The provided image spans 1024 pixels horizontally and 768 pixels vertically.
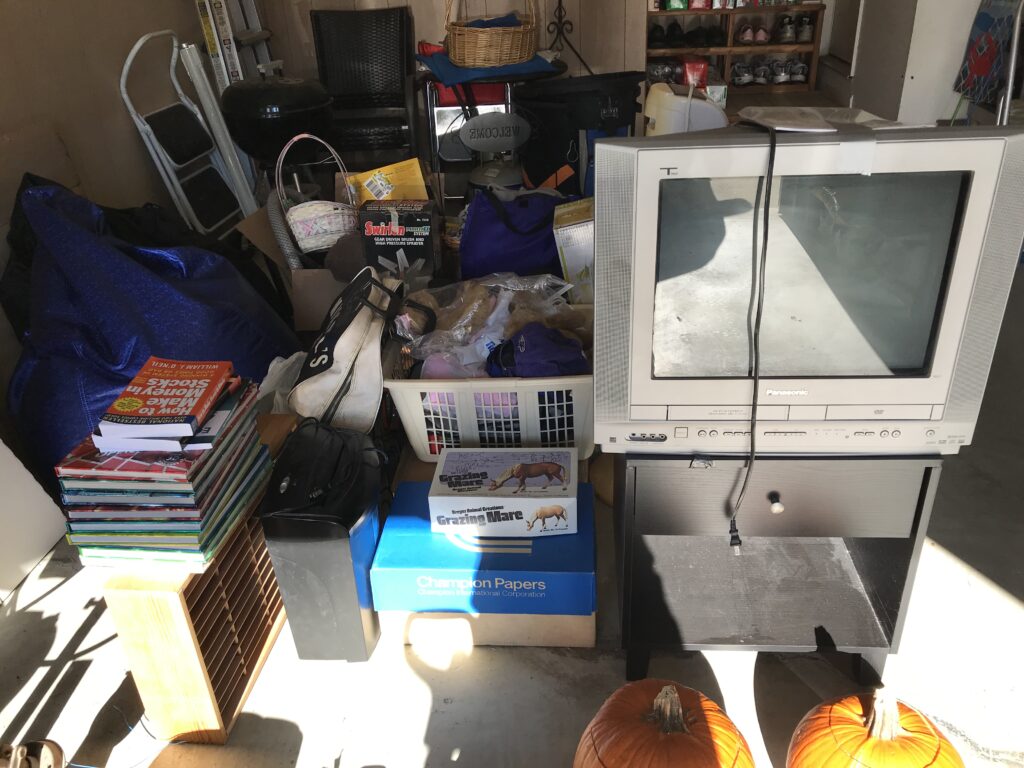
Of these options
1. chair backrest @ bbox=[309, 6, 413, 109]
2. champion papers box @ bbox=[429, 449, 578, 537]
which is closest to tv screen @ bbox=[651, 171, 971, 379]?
champion papers box @ bbox=[429, 449, 578, 537]

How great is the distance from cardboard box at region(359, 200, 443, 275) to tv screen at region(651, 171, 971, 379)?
1.33 m

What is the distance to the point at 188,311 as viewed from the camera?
211 centimetres

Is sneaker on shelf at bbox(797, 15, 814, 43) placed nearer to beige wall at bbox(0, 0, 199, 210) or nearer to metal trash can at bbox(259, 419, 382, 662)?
beige wall at bbox(0, 0, 199, 210)

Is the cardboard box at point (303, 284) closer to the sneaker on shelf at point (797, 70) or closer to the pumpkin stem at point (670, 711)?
the pumpkin stem at point (670, 711)

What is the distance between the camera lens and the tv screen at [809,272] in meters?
1.06

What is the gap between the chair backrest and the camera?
3.87 m

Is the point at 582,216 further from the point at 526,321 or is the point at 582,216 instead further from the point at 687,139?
the point at 687,139

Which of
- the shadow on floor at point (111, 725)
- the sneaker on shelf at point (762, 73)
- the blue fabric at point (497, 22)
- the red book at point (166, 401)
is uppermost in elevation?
the blue fabric at point (497, 22)

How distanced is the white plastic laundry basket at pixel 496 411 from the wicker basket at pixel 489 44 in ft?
7.12

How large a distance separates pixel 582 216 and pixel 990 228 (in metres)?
1.23

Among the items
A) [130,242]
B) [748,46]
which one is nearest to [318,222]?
[130,242]

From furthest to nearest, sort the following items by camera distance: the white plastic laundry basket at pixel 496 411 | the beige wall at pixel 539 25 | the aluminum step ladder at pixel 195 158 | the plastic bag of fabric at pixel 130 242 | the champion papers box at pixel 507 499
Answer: the beige wall at pixel 539 25 → the aluminum step ladder at pixel 195 158 → the plastic bag of fabric at pixel 130 242 → the white plastic laundry basket at pixel 496 411 → the champion papers box at pixel 507 499

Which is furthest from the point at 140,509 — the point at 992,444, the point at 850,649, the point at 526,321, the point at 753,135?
the point at 992,444

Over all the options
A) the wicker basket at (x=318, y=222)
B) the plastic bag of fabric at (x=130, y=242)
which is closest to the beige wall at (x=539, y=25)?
the plastic bag of fabric at (x=130, y=242)
